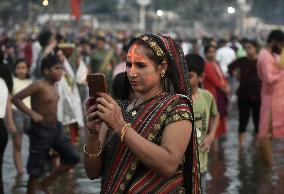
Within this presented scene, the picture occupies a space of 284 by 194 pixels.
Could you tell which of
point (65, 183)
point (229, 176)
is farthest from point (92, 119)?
point (229, 176)

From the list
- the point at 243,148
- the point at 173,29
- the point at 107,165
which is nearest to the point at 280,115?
the point at 243,148

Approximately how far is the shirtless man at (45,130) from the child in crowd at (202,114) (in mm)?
1979

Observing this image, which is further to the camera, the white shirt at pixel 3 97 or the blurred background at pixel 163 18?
the blurred background at pixel 163 18

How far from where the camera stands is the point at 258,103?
13977 millimetres

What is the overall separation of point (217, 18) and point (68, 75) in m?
57.2

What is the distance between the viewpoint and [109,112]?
14.0 feet

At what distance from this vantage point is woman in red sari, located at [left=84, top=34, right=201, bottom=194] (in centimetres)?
428

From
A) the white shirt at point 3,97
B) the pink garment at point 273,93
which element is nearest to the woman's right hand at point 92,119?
the white shirt at point 3,97

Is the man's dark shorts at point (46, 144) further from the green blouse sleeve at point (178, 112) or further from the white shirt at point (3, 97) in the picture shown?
the green blouse sleeve at point (178, 112)

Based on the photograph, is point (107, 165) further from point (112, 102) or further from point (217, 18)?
point (217, 18)

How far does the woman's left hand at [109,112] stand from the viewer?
4.25 meters

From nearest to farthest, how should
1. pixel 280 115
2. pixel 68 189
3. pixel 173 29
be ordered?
1. pixel 68 189
2. pixel 280 115
3. pixel 173 29

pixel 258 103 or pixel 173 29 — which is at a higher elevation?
pixel 258 103

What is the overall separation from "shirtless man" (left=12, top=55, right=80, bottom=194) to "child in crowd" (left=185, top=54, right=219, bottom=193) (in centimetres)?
198
